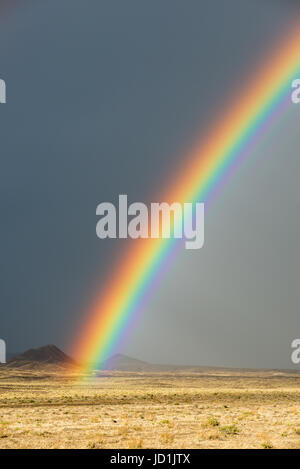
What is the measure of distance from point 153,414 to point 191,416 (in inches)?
112

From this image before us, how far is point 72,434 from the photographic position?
988 inches

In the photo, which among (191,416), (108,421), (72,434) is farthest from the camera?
(191,416)

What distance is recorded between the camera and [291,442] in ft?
73.7
